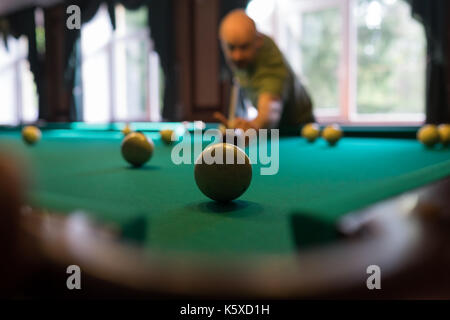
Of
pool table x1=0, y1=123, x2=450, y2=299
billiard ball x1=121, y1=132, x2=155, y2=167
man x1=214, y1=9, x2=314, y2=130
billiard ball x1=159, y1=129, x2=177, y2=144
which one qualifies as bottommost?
pool table x1=0, y1=123, x2=450, y2=299

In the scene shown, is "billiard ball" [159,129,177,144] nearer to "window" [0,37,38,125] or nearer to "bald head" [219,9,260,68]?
"bald head" [219,9,260,68]

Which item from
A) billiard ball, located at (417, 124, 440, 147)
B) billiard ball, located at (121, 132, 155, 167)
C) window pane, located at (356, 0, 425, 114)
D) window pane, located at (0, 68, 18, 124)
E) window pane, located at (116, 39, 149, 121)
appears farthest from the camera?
window pane, located at (0, 68, 18, 124)

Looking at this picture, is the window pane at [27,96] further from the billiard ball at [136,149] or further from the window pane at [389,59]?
the billiard ball at [136,149]

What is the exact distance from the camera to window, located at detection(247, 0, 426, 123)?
5.55 metres

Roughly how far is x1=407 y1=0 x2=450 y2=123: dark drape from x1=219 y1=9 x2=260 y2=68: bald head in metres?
2.61

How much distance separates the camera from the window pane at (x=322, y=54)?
19.9 feet

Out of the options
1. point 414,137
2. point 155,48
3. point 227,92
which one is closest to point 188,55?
point 155,48

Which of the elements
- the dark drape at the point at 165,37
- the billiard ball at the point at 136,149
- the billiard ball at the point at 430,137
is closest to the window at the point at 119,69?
the dark drape at the point at 165,37

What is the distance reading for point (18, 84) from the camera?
36.9 ft

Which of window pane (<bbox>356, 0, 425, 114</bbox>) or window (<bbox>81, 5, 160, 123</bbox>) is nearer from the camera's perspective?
window pane (<bbox>356, 0, 425, 114</bbox>)

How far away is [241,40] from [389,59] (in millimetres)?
3141

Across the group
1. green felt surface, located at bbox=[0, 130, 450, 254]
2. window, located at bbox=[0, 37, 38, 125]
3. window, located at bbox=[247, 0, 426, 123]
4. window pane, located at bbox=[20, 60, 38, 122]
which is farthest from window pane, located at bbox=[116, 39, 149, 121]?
green felt surface, located at bbox=[0, 130, 450, 254]

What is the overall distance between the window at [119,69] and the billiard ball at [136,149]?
21.4 ft

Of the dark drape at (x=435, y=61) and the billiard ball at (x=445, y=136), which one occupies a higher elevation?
the dark drape at (x=435, y=61)
